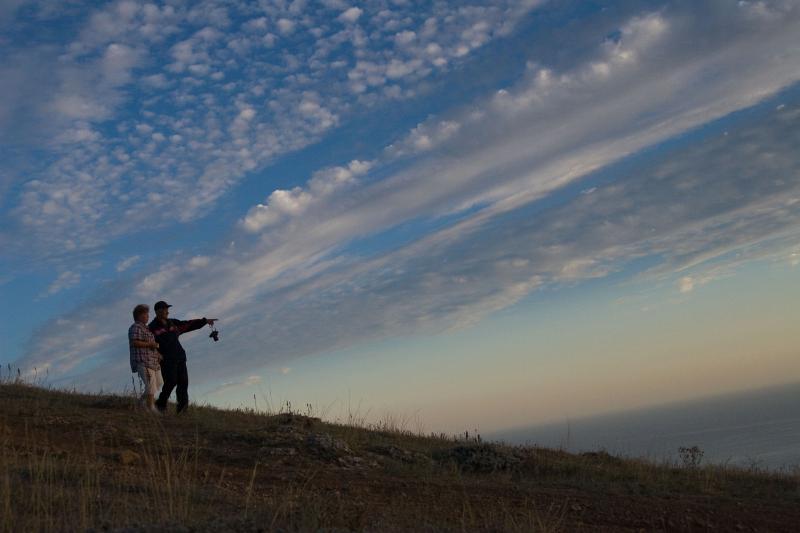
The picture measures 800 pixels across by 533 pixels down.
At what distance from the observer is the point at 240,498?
672 cm

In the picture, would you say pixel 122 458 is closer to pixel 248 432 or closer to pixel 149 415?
pixel 248 432

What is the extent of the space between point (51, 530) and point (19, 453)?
4.12m

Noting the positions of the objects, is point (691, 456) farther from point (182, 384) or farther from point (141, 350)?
point (141, 350)

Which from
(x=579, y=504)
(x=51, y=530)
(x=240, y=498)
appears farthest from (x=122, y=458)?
(x=579, y=504)

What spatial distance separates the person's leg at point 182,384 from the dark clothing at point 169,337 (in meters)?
0.16

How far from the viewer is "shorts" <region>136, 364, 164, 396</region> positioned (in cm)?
1205

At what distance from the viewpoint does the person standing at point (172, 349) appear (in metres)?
12.4

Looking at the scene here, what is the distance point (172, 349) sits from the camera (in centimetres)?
1248

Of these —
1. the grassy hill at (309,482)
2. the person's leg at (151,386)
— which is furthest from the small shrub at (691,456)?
the person's leg at (151,386)

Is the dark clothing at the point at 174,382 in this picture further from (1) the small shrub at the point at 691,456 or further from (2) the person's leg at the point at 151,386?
(1) the small shrub at the point at 691,456

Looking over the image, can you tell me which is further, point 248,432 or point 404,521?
point 248,432

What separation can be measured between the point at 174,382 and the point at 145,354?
87cm

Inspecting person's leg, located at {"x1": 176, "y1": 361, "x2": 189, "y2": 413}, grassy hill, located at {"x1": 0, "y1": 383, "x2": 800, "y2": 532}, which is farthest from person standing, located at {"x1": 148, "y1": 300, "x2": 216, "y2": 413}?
grassy hill, located at {"x1": 0, "y1": 383, "x2": 800, "y2": 532}

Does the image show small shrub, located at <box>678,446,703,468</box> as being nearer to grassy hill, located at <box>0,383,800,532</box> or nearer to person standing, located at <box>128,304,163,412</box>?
grassy hill, located at <box>0,383,800,532</box>
